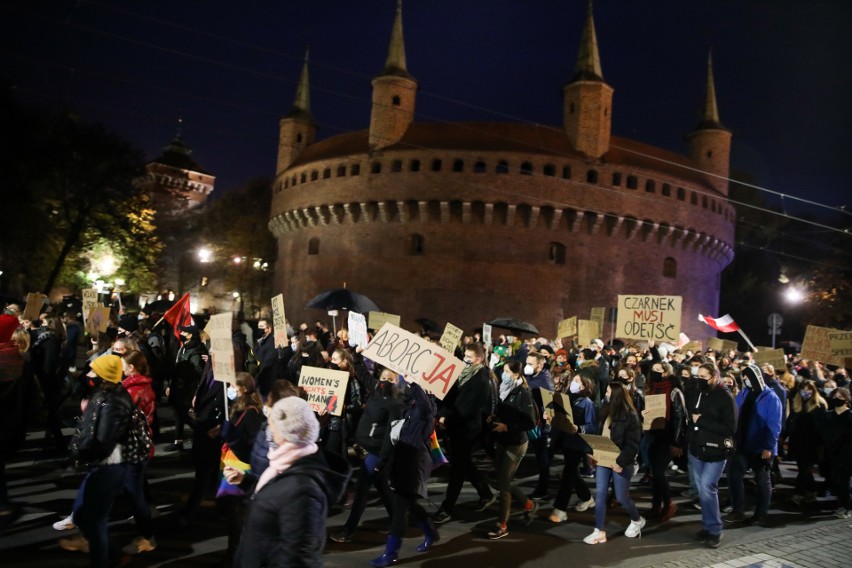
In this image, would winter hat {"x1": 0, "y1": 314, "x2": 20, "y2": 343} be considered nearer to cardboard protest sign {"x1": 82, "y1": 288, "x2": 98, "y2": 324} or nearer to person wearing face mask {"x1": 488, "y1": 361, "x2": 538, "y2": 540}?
person wearing face mask {"x1": 488, "y1": 361, "x2": 538, "y2": 540}

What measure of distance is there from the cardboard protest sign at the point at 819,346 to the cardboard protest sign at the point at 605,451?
807 centimetres

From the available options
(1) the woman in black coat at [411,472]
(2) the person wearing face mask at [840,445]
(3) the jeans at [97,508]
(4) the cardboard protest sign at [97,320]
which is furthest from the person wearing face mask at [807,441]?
(4) the cardboard protest sign at [97,320]

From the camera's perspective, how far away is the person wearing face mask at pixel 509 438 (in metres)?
6.70

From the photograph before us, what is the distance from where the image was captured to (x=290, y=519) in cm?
323

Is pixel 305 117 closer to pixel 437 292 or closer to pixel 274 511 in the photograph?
pixel 437 292

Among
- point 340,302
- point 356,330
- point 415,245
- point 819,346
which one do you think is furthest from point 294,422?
point 415,245

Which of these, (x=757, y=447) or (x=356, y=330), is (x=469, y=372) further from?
(x=356, y=330)

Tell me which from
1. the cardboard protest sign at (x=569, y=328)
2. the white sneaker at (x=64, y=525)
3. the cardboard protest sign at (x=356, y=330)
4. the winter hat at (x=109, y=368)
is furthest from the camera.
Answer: the cardboard protest sign at (x=569, y=328)

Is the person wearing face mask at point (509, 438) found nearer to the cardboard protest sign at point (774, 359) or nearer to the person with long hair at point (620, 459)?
the person with long hair at point (620, 459)

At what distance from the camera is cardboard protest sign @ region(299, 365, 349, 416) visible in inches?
284

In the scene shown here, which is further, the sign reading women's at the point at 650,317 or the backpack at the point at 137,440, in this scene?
the sign reading women's at the point at 650,317

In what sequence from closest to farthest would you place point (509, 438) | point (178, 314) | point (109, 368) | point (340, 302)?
point (109, 368) → point (509, 438) → point (178, 314) → point (340, 302)

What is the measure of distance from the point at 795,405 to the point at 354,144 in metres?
27.6

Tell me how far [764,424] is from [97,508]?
724cm
